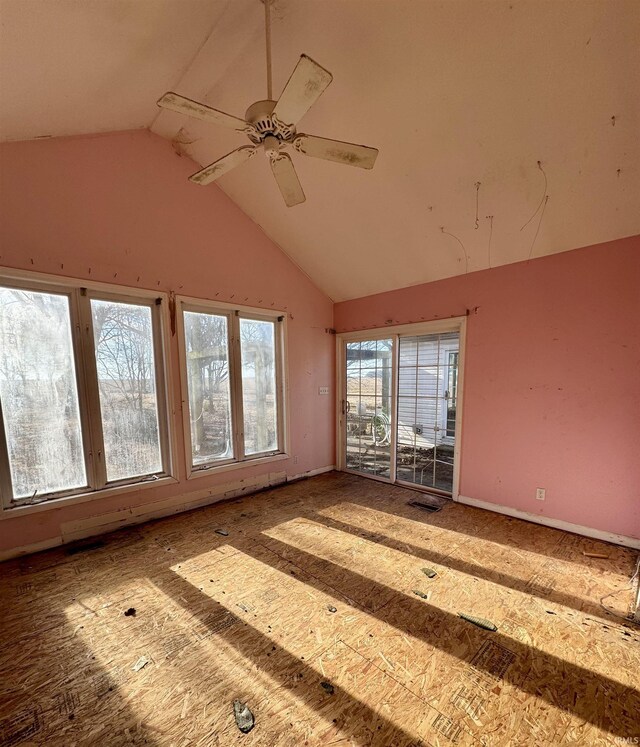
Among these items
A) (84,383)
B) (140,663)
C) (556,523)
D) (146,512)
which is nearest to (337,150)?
Answer: (84,383)

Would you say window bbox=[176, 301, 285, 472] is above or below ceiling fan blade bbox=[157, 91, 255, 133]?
below

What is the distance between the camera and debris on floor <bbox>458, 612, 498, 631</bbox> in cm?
182

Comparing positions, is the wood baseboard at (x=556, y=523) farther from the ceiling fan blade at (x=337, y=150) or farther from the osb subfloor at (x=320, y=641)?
the ceiling fan blade at (x=337, y=150)

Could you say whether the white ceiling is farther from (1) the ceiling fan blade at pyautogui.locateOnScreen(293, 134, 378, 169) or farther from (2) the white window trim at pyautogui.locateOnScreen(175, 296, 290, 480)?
(2) the white window trim at pyautogui.locateOnScreen(175, 296, 290, 480)

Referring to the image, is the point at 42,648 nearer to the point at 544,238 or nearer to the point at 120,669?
the point at 120,669

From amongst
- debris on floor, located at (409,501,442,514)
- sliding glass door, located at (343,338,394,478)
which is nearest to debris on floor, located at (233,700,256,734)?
debris on floor, located at (409,501,442,514)

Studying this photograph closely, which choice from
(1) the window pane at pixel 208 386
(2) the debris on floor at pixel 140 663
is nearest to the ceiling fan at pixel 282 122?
(1) the window pane at pixel 208 386

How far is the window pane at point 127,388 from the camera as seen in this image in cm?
295

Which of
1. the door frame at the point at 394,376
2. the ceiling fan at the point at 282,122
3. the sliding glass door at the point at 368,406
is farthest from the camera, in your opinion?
the sliding glass door at the point at 368,406

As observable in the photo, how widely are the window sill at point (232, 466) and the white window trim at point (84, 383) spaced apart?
220 millimetres

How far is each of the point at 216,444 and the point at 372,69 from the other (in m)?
3.70

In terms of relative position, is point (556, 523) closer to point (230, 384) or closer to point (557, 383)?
point (557, 383)

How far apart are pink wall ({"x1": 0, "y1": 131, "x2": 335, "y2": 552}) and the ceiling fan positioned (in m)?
→ 1.43

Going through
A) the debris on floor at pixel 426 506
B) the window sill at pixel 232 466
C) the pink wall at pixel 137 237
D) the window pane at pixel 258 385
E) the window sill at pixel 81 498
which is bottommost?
the debris on floor at pixel 426 506
